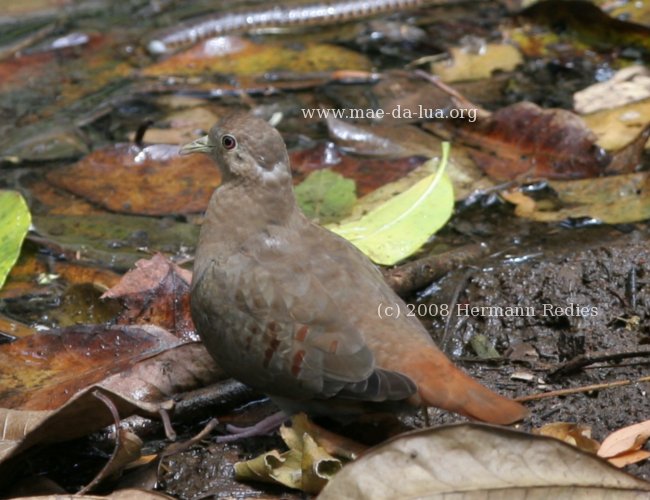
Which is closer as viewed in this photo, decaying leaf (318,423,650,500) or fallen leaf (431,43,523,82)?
decaying leaf (318,423,650,500)

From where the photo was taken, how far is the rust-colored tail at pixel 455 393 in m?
3.53

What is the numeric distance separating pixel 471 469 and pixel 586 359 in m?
1.11

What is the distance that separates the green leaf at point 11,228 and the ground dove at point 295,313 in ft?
3.68

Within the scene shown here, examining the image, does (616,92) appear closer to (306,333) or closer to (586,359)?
(586,359)

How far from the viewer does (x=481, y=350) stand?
14.8 ft

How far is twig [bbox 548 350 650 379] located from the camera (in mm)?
4012

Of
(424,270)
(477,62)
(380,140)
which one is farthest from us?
(477,62)

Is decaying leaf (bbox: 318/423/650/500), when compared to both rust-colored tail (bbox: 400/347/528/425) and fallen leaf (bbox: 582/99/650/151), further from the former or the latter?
fallen leaf (bbox: 582/99/650/151)

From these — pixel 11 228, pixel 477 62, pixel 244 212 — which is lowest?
pixel 477 62

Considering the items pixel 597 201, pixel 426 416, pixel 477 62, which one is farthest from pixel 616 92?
pixel 426 416

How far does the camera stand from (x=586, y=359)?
13.3 feet

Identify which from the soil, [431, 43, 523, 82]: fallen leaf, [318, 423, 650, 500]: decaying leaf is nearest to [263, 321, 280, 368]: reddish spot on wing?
the soil

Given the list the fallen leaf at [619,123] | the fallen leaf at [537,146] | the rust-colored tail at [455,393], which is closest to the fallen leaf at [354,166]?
the fallen leaf at [537,146]

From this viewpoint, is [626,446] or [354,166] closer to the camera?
[626,446]
